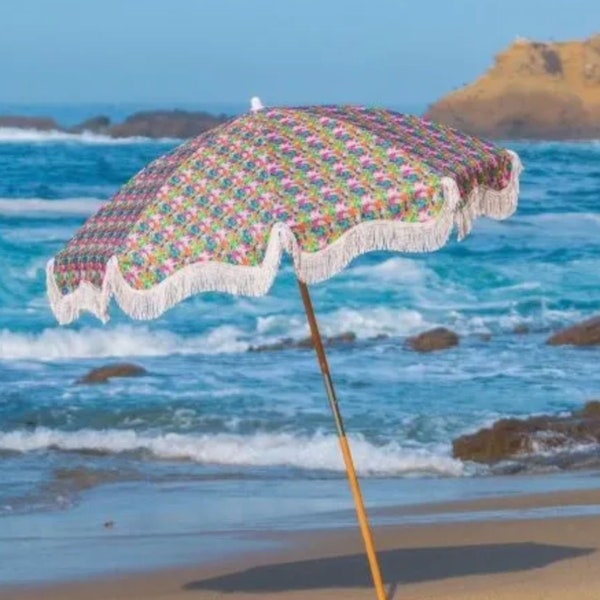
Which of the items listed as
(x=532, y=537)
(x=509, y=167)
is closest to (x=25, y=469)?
(x=532, y=537)

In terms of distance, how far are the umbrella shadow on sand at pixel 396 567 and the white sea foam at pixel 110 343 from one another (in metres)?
9.76

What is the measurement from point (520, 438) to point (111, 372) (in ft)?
15.3

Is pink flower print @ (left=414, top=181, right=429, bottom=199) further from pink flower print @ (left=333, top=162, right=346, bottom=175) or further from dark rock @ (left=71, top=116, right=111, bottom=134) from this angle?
dark rock @ (left=71, top=116, right=111, bottom=134)

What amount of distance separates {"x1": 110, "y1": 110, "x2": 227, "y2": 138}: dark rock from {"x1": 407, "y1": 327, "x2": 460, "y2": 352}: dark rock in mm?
29981

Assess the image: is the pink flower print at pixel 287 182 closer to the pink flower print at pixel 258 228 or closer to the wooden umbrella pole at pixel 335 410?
the pink flower print at pixel 258 228

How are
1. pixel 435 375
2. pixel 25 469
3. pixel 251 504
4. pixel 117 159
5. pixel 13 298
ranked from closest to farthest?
pixel 251 504 → pixel 25 469 → pixel 435 375 → pixel 13 298 → pixel 117 159

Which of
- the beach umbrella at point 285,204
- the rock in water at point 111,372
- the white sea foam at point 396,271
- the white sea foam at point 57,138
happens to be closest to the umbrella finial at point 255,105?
the beach umbrella at point 285,204

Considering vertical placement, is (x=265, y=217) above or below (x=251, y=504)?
above

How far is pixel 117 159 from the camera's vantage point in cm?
3962

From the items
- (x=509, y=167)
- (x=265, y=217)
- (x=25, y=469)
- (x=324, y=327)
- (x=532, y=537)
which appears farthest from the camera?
(x=324, y=327)

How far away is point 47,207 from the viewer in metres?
29.8

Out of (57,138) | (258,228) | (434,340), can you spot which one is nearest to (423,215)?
(258,228)

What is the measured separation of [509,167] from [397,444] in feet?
20.1

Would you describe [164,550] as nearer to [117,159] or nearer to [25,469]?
[25,469]
